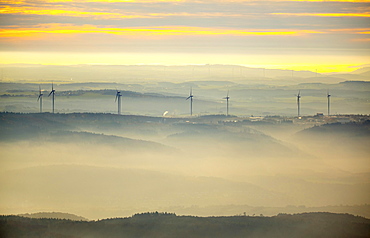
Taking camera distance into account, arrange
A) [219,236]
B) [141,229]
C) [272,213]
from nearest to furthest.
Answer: [219,236] < [141,229] < [272,213]

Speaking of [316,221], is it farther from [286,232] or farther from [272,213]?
[272,213]

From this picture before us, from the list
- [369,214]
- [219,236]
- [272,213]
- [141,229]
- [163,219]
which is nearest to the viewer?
[219,236]

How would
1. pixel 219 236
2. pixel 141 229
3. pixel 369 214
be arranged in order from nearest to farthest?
pixel 219 236
pixel 141 229
pixel 369 214

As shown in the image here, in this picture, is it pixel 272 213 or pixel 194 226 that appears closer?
pixel 194 226

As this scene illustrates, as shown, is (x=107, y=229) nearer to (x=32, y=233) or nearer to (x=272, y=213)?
(x=32, y=233)

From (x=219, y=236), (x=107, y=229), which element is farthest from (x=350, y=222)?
(x=107, y=229)

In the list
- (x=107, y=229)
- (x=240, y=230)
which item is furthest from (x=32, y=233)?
(x=240, y=230)
